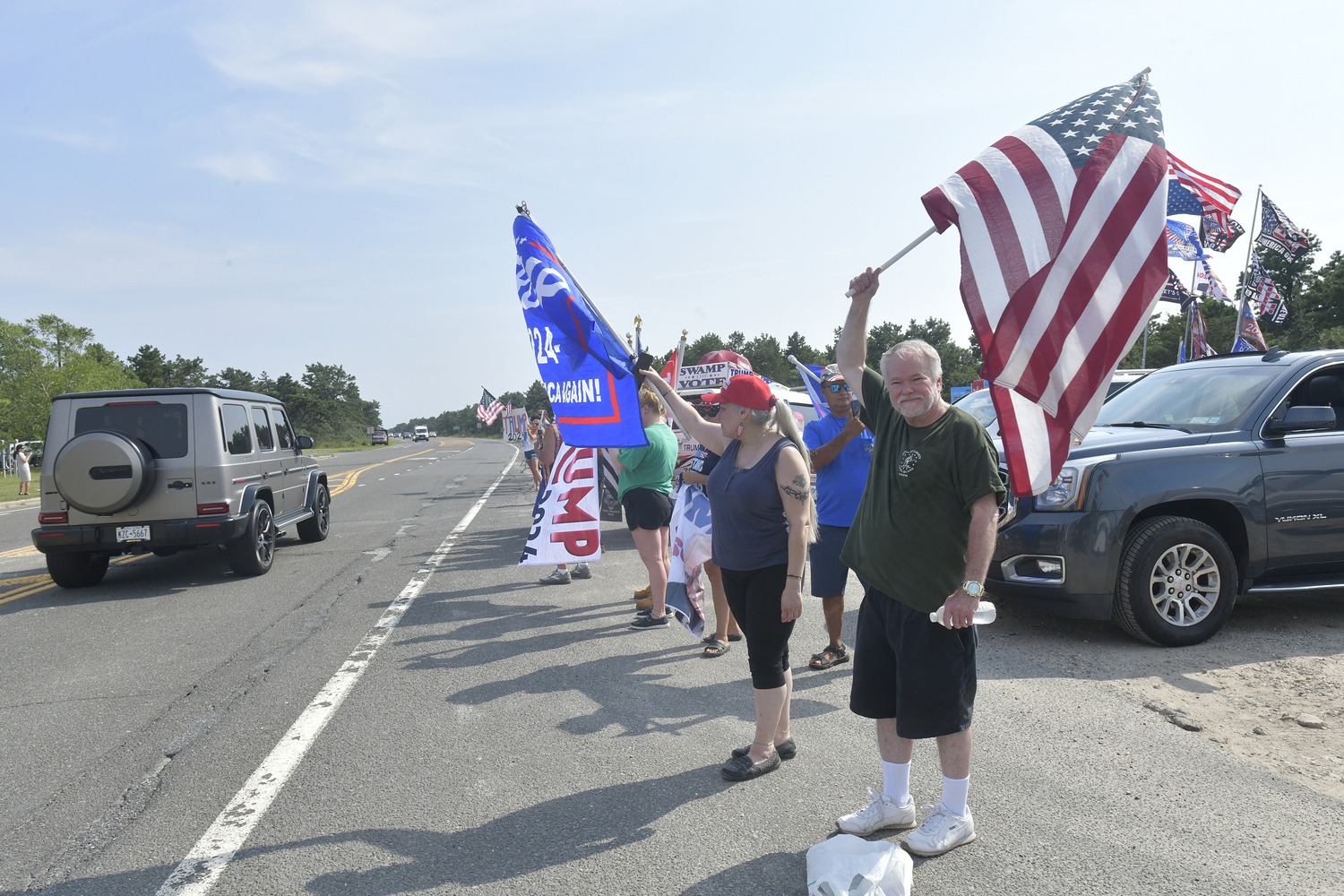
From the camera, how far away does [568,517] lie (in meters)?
7.91

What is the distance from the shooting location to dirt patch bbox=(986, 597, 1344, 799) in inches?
162

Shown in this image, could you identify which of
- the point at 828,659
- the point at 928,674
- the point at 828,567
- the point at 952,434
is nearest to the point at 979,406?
the point at 828,567

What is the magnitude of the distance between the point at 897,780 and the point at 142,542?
815cm

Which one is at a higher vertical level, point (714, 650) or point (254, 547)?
point (254, 547)

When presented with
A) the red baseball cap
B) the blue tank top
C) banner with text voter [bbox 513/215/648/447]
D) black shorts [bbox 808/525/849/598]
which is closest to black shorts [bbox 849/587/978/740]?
the blue tank top

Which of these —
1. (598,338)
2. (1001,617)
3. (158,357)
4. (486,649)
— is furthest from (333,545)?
(158,357)

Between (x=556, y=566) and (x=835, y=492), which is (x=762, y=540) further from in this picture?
(x=556, y=566)

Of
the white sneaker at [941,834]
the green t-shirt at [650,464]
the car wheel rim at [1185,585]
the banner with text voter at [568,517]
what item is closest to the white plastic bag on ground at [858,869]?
the white sneaker at [941,834]

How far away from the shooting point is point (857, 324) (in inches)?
136

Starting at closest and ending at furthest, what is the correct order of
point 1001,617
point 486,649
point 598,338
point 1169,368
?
1. point 598,338
2. point 486,649
3. point 1001,617
4. point 1169,368

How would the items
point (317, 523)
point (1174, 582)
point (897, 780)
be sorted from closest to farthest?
point (897, 780) < point (1174, 582) < point (317, 523)

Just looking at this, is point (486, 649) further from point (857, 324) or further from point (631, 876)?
point (857, 324)

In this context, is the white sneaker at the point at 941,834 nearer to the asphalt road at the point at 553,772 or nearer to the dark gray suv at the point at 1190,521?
the asphalt road at the point at 553,772

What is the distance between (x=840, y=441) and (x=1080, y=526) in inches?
67.8
